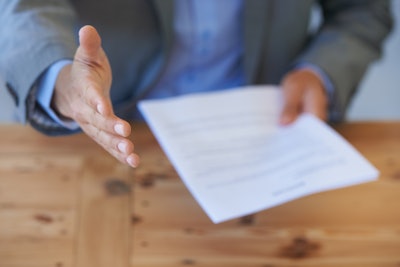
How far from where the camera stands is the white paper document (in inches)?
24.4

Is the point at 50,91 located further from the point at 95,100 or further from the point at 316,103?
the point at 316,103

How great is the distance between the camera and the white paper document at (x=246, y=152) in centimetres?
62

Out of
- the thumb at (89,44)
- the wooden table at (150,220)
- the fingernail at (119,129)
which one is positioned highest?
the thumb at (89,44)

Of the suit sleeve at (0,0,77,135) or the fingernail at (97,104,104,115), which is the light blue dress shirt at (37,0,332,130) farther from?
the fingernail at (97,104,104,115)

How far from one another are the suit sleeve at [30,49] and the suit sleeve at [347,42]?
0.42 metres

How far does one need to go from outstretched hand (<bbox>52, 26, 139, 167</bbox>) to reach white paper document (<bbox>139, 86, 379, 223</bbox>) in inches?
6.7

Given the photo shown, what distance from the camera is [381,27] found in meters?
0.98

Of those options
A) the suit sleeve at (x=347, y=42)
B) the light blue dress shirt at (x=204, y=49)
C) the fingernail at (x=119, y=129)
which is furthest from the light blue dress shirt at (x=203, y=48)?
the fingernail at (x=119, y=129)

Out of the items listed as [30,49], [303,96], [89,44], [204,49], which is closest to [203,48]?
[204,49]

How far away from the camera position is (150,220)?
0.62m

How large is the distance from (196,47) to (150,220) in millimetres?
382

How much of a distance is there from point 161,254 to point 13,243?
156 mm

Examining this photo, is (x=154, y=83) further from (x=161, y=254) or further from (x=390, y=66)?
(x=390, y=66)

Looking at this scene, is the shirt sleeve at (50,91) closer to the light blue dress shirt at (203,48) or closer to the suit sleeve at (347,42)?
the light blue dress shirt at (203,48)
